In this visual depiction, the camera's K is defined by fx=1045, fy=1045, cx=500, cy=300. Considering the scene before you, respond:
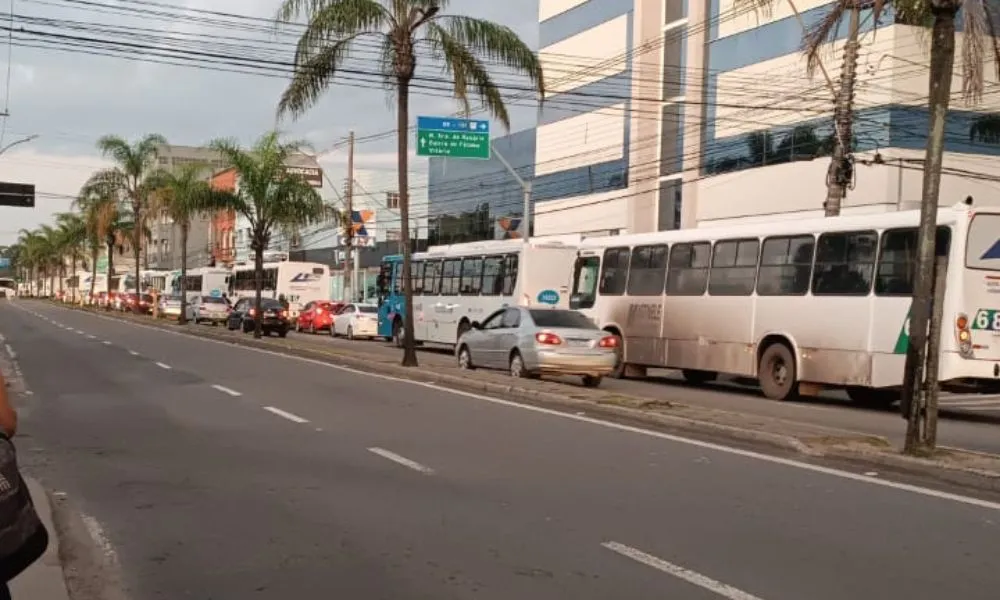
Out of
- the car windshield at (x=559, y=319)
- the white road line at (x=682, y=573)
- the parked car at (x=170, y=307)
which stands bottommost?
the parked car at (x=170, y=307)

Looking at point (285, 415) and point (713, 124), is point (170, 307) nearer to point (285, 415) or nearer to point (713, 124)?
point (713, 124)

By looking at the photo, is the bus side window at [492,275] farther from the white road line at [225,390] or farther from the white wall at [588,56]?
the white wall at [588,56]

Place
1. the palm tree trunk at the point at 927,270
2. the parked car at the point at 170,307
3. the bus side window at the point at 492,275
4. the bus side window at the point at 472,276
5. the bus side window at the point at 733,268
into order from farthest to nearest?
1. the parked car at the point at 170,307
2. the bus side window at the point at 472,276
3. the bus side window at the point at 492,275
4. the bus side window at the point at 733,268
5. the palm tree trunk at the point at 927,270

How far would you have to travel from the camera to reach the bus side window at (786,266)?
1870 cm

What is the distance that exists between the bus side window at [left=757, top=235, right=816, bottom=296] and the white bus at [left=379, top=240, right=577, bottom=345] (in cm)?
924

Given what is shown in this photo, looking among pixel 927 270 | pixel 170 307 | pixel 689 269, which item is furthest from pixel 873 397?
pixel 170 307

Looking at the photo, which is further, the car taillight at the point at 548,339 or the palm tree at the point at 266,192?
the palm tree at the point at 266,192

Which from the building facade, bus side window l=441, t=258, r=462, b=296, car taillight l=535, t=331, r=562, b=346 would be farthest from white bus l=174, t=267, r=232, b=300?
car taillight l=535, t=331, r=562, b=346

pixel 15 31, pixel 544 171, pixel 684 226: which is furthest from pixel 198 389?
pixel 544 171

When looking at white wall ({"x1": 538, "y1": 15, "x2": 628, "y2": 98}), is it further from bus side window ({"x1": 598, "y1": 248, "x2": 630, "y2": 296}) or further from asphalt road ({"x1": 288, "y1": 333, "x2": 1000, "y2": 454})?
asphalt road ({"x1": 288, "y1": 333, "x2": 1000, "y2": 454})

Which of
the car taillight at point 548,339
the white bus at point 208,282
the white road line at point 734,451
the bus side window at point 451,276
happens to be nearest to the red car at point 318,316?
the white bus at point 208,282

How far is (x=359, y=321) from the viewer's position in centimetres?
4197

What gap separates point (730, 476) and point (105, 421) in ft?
27.5

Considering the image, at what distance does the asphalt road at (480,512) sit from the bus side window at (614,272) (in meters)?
9.36
